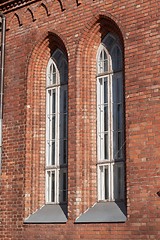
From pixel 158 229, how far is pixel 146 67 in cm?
319

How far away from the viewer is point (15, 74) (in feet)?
39.9

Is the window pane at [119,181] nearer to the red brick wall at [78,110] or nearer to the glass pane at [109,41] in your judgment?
the red brick wall at [78,110]

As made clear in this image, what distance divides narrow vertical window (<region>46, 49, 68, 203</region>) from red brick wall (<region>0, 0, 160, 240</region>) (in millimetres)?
166

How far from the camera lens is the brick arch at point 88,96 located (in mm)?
10492

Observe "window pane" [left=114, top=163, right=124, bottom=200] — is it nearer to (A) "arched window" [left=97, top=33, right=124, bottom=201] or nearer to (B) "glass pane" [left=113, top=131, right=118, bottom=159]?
(A) "arched window" [left=97, top=33, right=124, bottom=201]

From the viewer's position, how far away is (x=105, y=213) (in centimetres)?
997

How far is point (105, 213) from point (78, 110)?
→ 237cm

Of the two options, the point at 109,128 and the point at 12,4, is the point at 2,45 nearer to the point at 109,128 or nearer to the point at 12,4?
the point at 12,4

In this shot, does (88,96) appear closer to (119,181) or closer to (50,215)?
(119,181)

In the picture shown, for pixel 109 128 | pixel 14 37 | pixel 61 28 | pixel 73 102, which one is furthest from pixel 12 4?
pixel 109 128

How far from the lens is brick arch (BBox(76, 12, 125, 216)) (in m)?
10.5

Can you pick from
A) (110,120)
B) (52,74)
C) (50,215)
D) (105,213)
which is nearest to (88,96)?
(110,120)

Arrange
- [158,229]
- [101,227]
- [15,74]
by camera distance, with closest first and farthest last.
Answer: [158,229]
[101,227]
[15,74]

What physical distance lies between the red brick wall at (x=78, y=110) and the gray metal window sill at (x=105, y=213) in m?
0.11
